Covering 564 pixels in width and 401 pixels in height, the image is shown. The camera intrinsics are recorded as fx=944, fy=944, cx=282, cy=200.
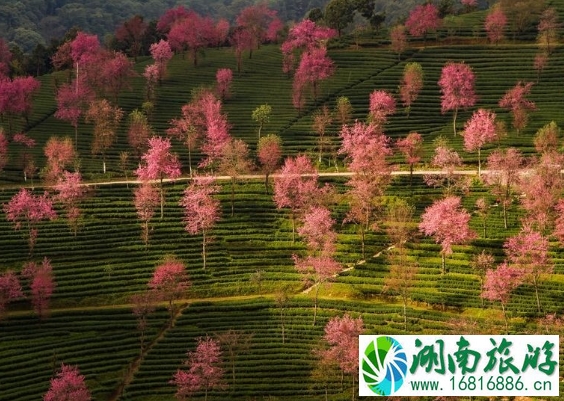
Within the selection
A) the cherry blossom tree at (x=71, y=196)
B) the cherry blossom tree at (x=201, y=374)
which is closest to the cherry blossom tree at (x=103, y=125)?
the cherry blossom tree at (x=71, y=196)

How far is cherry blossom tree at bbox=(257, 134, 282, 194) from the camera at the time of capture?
126188 mm

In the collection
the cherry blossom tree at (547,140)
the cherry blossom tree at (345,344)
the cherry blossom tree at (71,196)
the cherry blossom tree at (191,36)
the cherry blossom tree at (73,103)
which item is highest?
the cherry blossom tree at (191,36)

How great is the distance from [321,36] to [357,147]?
5485cm

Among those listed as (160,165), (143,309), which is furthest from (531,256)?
(160,165)

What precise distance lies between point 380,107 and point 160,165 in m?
39.0

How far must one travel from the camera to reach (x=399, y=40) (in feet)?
570

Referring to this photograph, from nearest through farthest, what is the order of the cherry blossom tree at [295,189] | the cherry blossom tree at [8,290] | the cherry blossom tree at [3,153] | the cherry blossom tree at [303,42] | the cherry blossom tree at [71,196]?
the cherry blossom tree at [8,290]
the cherry blossom tree at [71,196]
the cherry blossom tree at [295,189]
the cherry blossom tree at [3,153]
the cherry blossom tree at [303,42]

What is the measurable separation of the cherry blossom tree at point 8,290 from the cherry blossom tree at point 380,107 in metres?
59.0

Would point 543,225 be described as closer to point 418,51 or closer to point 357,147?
point 357,147

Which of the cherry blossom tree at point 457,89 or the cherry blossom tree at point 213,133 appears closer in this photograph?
the cherry blossom tree at point 213,133

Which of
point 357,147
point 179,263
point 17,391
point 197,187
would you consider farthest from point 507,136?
point 17,391

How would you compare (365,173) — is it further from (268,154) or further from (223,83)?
(223,83)

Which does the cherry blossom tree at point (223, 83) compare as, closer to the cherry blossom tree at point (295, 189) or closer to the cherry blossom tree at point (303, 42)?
the cherry blossom tree at point (303, 42)

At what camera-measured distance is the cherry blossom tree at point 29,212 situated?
11438 cm
